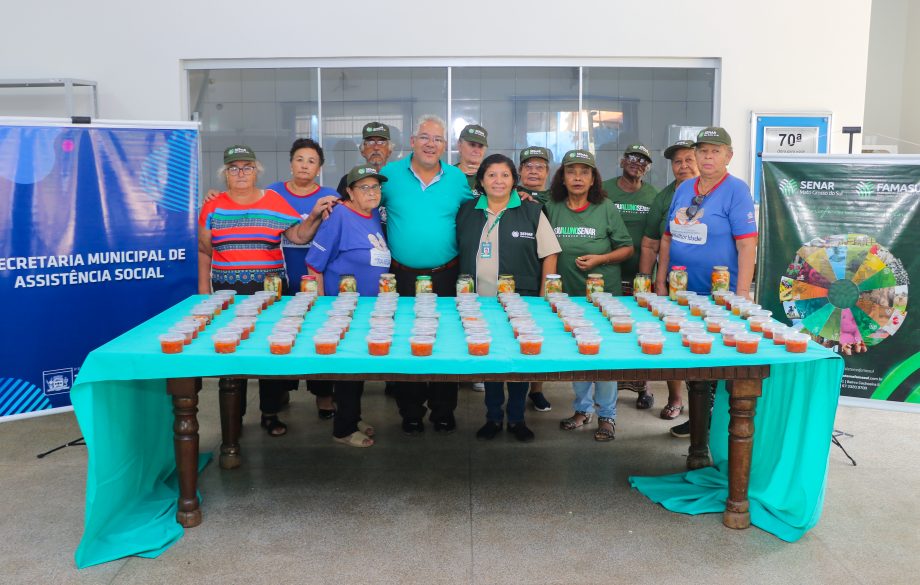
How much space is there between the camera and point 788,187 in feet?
12.8

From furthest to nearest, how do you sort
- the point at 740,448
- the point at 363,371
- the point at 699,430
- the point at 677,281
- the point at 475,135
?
the point at 475,135 → the point at 677,281 → the point at 699,430 → the point at 740,448 → the point at 363,371

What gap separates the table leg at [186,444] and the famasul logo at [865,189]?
3.12 m

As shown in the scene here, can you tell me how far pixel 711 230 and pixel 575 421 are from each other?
1.23 meters

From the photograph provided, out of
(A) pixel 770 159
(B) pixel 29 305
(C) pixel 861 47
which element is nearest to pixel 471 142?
(A) pixel 770 159

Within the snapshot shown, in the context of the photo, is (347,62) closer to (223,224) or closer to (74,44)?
(74,44)

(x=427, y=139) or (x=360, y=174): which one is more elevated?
(x=427, y=139)

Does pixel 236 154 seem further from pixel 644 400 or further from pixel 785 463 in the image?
pixel 785 463

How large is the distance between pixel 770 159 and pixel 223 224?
2735 mm

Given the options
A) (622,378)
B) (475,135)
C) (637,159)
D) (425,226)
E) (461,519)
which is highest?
(475,135)

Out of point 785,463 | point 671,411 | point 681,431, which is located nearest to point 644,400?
point 671,411

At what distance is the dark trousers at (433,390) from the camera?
4105 mm

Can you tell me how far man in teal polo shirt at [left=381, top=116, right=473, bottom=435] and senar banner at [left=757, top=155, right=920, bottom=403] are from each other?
1.57 meters

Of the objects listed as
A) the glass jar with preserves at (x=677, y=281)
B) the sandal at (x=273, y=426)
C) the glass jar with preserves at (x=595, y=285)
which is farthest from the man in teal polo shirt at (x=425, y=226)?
the glass jar with preserves at (x=677, y=281)

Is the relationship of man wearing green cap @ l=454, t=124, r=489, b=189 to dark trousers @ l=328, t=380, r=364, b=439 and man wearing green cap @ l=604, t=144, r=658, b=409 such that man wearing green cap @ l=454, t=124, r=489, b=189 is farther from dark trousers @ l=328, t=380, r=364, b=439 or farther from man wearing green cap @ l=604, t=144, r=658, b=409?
dark trousers @ l=328, t=380, r=364, b=439
